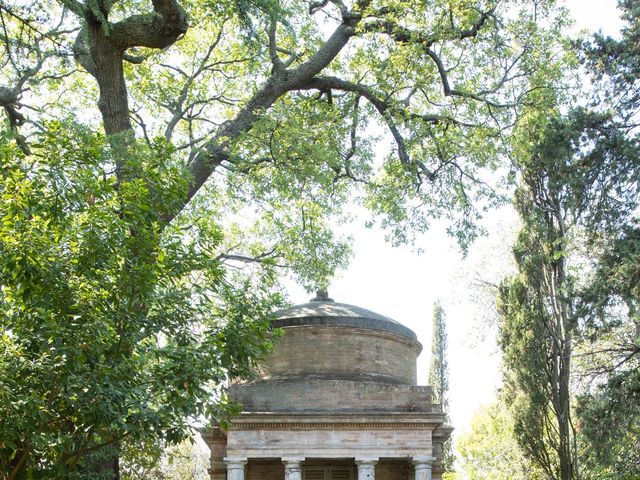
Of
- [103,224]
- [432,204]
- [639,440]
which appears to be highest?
[432,204]

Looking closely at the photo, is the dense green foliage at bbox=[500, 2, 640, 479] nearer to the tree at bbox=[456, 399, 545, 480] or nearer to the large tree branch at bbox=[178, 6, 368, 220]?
the tree at bbox=[456, 399, 545, 480]

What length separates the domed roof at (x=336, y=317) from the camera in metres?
21.2

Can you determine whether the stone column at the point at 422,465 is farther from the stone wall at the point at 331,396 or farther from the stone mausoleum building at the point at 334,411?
the stone wall at the point at 331,396

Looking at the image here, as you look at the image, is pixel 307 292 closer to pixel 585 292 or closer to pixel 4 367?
pixel 585 292

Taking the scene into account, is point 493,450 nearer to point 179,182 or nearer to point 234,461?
point 234,461

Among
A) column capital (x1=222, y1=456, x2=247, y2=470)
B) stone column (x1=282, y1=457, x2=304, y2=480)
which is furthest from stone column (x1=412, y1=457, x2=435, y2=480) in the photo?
column capital (x1=222, y1=456, x2=247, y2=470)

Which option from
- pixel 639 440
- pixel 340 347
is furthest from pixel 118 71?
pixel 639 440

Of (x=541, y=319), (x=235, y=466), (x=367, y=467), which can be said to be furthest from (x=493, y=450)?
(x=235, y=466)

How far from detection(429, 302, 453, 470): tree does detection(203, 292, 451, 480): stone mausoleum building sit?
2292 cm

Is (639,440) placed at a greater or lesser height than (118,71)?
lesser

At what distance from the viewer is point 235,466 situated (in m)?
18.2

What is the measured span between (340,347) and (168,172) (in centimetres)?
1040

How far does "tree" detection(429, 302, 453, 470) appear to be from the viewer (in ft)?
146

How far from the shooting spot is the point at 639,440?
21.6 meters
